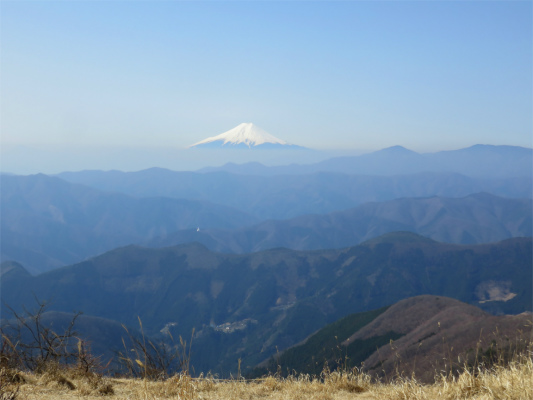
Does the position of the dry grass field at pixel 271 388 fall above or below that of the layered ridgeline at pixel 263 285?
above

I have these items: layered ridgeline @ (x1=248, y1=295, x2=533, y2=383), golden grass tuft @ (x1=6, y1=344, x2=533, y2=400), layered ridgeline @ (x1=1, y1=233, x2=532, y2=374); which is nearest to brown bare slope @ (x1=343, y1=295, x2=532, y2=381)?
layered ridgeline @ (x1=248, y1=295, x2=533, y2=383)

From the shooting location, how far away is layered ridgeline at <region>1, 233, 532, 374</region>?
13162cm

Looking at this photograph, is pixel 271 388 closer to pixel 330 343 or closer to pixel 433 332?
pixel 433 332

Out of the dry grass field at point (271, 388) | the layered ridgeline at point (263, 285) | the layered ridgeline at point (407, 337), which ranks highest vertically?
the dry grass field at point (271, 388)

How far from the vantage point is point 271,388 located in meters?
6.36

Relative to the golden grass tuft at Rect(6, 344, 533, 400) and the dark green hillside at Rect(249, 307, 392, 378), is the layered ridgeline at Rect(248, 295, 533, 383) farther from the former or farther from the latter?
the golden grass tuft at Rect(6, 344, 533, 400)

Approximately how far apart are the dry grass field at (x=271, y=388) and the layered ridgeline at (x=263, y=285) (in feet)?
387

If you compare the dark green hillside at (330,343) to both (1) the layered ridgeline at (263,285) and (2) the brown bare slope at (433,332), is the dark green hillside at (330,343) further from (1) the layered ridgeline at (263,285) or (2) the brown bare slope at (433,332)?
(1) the layered ridgeline at (263,285)

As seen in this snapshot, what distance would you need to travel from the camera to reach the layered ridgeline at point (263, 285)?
131625mm

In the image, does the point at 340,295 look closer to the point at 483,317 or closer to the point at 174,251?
the point at 174,251

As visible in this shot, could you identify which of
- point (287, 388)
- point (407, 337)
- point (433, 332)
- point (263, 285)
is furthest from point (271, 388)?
point (263, 285)

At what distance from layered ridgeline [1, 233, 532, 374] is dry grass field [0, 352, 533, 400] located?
118 m

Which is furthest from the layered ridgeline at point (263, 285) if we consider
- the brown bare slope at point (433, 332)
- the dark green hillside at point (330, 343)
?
the brown bare slope at point (433, 332)

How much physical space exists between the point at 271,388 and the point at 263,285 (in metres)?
153
